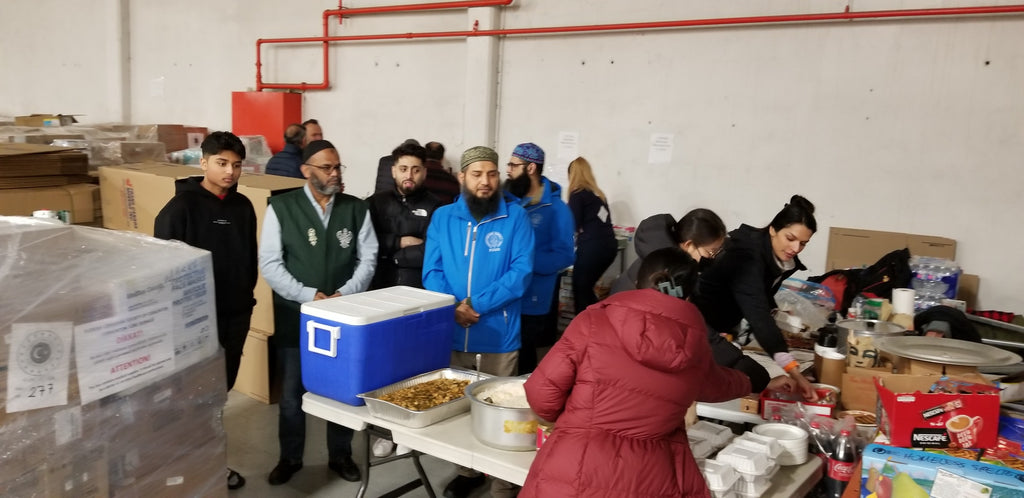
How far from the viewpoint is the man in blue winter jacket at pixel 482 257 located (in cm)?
277

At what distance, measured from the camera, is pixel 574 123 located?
5336 millimetres

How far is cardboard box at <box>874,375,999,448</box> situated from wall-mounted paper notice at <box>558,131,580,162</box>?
145 inches

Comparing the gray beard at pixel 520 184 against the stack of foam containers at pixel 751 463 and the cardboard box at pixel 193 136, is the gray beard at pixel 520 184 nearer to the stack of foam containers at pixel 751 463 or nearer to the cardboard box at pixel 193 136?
the stack of foam containers at pixel 751 463

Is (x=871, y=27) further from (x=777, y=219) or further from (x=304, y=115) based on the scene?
(x=304, y=115)

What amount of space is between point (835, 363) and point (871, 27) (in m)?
2.61

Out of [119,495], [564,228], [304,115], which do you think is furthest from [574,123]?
[119,495]

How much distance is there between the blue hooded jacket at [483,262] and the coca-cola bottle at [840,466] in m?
1.19

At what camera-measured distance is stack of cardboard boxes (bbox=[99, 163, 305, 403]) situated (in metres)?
3.86

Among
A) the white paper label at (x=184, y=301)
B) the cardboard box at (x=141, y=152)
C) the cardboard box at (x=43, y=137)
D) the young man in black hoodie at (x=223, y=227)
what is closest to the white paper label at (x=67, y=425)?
the white paper label at (x=184, y=301)

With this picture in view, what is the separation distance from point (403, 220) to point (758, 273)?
1.58 meters

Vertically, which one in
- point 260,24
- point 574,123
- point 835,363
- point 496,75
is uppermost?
point 260,24

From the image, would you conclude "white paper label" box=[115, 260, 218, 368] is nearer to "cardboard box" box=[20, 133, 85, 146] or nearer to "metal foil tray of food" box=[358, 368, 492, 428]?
"metal foil tray of food" box=[358, 368, 492, 428]

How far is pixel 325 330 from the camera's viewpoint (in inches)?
83.7

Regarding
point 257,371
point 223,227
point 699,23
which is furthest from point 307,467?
point 699,23
